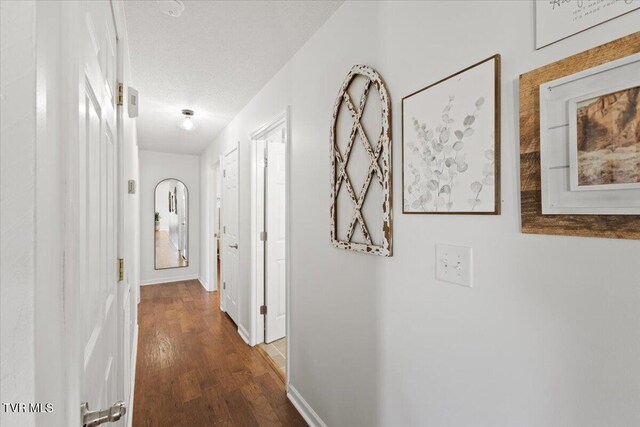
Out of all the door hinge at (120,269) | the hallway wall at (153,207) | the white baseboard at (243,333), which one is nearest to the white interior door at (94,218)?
the door hinge at (120,269)

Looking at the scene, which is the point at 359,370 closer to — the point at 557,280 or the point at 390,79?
the point at 557,280

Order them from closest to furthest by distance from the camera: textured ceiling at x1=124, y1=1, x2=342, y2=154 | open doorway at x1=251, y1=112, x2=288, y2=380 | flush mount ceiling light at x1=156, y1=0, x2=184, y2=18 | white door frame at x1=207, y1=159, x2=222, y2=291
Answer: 1. flush mount ceiling light at x1=156, y1=0, x2=184, y2=18
2. textured ceiling at x1=124, y1=1, x2=342, y2=154
3. open doorway at x1=251, y1=112, x2=288, y2=380
4. white door frame at x1=207, y1=159, x2=222, y2=291

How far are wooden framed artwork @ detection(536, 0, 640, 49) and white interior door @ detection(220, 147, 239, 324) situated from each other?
2952 mm

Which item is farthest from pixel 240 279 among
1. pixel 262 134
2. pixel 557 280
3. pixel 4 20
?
pixel 4 20

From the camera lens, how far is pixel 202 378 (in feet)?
7.59

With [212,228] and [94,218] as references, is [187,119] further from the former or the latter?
[94,218]

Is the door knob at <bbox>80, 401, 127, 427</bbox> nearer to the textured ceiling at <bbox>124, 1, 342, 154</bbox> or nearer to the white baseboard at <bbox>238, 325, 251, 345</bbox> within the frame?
the textured ceiling at <bbox>124, 1, 342, 154</bbox>

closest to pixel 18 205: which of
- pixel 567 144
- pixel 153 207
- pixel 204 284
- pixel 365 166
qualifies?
pixel 567 144

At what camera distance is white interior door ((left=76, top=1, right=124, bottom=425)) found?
595 mm

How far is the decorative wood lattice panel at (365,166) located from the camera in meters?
1.25

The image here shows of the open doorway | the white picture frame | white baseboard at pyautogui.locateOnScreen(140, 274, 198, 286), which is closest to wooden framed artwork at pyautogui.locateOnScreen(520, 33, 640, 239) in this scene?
the white picture frame

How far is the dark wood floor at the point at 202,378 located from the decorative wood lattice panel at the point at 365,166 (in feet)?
4.47

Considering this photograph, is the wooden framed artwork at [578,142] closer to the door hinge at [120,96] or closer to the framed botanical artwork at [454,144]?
the framed botanical artwork at [454,144]

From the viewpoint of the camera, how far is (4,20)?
276 mm
